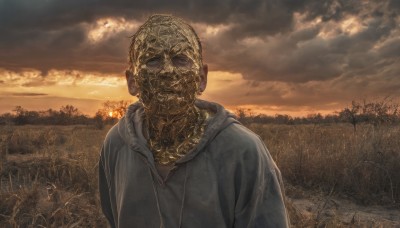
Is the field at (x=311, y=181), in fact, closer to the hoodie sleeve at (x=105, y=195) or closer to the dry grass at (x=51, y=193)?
the dry grass at (x=51, y=193)

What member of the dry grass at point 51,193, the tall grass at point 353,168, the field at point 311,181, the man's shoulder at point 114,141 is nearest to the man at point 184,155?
the man's shoulder at point 114,141

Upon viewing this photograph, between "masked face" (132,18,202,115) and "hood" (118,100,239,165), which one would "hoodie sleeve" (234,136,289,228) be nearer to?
"hood" (118,100,239,165)

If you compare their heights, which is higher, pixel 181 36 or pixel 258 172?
pixel 181 36

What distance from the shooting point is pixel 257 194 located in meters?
1.94

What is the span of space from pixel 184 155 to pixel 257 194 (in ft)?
1.10

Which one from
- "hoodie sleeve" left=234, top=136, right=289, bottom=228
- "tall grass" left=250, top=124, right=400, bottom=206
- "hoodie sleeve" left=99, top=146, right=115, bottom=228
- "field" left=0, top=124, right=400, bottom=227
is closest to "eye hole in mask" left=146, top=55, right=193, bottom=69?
"hoodie sleeve" left=234, top=136, right=289, bottom=228

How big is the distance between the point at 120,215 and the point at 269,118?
→ 1491 inches

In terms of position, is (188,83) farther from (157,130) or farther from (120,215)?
(120,215)

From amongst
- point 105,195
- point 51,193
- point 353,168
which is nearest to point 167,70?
point 105,195

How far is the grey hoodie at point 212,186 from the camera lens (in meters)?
1.97

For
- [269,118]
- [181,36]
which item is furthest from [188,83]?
[269,118]

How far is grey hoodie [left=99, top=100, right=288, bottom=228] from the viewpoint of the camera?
1971mm

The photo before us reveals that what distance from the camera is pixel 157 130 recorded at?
6.91ft

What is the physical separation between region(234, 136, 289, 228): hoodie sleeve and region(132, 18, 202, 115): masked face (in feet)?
1.10
